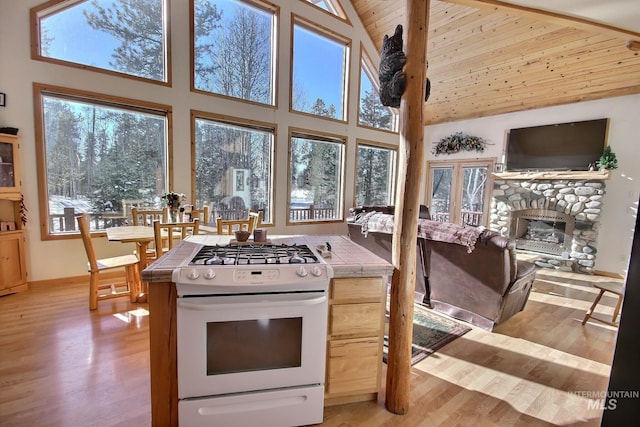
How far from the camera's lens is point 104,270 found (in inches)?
120

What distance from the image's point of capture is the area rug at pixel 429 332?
96.5 inches

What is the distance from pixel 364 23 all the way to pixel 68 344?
22.5 feet

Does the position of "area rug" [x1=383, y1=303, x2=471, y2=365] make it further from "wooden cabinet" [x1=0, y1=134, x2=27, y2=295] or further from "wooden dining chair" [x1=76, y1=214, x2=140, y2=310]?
"wooden cabinet" [x1=0, y1=134, x2=27, y2=295]

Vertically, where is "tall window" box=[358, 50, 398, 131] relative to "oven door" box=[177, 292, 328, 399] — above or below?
above

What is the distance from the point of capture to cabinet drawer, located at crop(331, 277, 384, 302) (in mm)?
1651

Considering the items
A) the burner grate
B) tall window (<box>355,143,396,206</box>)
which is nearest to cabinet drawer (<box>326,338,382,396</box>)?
the burner grate

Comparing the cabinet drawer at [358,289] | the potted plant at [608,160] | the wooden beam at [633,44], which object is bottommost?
the cabinet drawer at [358,289]

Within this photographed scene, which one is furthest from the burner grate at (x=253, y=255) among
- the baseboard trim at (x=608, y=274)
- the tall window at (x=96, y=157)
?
the baseboard trim at (x=608, y=274)

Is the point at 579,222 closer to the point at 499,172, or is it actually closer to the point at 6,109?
the point at 499,172

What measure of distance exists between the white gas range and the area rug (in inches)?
40.8

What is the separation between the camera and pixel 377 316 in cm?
175

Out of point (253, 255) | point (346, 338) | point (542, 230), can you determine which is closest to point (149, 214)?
point (253, 255)

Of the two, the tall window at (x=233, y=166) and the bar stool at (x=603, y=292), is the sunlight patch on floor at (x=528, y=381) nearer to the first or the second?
the bar stool at (x=603, y=292)

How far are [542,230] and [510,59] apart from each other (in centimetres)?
317
